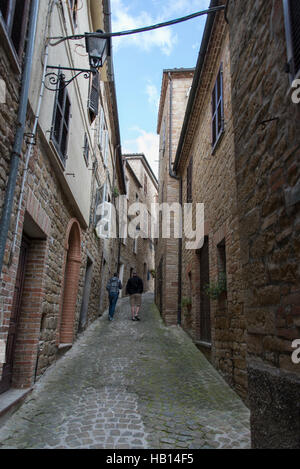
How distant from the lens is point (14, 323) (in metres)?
4.62

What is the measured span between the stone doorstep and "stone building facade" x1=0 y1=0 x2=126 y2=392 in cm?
10

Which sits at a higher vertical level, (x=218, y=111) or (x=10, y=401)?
(x=218, y=111)

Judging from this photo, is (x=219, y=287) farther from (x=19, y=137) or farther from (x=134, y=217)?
(x=134, y=217)

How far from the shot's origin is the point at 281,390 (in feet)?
7.97

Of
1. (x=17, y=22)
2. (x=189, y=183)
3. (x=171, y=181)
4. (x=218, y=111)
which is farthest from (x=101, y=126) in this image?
(x=17, y=22)

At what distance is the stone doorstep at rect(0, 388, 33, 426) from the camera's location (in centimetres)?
367

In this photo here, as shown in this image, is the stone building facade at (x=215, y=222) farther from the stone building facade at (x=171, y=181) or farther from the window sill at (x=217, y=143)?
the stone building facade at (x=171, y=181)

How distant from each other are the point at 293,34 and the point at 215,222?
4288mm

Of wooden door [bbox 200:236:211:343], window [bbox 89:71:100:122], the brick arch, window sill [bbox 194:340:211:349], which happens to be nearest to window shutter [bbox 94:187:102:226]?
the brick arch

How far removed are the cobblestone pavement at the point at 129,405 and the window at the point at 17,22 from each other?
3.93 meters
